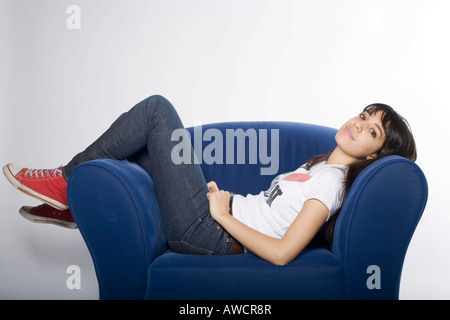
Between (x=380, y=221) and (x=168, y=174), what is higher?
(x=168, y=174)

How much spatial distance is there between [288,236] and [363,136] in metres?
0.57

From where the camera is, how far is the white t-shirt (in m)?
1.84

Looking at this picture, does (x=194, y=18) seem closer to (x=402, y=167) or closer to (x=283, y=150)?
(x=283, y=150)

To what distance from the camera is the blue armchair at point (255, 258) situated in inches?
67.9

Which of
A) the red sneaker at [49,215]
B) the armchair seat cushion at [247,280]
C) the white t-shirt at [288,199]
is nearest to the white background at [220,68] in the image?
the red sneaker at [49,215]

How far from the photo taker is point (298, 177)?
6.64 ft

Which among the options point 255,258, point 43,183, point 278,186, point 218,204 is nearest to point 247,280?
point 255,258

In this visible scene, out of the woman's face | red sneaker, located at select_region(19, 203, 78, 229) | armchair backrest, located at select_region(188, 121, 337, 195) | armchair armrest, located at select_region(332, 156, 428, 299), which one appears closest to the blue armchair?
armchair armrest, located at select_region(332, 156, 428, 299)

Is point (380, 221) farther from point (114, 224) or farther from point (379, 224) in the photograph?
point (114, 224)

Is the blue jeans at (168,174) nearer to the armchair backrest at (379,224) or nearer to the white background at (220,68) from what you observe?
the armchair backrest at (379,224)

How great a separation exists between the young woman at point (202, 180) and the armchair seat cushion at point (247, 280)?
0.15 m

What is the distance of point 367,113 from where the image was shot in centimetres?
204

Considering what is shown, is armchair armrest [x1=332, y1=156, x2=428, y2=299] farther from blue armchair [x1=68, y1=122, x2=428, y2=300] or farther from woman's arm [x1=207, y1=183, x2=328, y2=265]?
woman's arm [x1=207, y1=183, x2=328, y2=265]

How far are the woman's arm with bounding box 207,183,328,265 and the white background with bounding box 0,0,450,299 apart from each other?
1.54m
